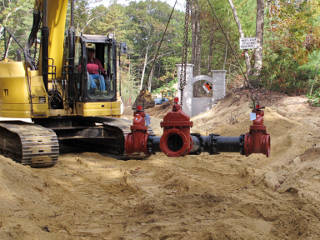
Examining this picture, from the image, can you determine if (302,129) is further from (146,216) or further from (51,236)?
(51,236)

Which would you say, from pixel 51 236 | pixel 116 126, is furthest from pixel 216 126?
pixel 51 236

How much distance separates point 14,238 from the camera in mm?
4055

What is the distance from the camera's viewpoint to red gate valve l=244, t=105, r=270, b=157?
566 centimetres

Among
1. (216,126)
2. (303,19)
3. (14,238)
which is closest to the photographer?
(14,238)

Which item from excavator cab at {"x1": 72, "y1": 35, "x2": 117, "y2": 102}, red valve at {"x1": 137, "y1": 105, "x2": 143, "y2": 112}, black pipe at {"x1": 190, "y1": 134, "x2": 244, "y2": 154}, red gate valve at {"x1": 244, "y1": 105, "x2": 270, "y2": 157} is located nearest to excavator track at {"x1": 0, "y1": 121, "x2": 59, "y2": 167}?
excavator cab at {"x1": 72, "y1": 35, "x2": 117, "y2": 102}

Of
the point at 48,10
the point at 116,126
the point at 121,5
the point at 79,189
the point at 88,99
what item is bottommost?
the point at 79,189

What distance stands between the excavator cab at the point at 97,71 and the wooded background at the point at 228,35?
5.88 feet

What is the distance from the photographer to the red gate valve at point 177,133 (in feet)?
18.3

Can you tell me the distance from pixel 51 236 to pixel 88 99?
197 inches

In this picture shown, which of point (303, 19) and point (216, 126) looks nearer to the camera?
point (216, 126)

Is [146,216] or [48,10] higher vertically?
[48,10]

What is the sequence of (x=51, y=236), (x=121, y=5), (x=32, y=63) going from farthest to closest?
(x=121, y=5) → (x=32, y=63) → (x=51, y=236)

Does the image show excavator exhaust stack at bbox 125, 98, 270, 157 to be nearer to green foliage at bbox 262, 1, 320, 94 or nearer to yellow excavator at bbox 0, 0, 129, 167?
yellow excavator at bbox 0, 0, 129, 167

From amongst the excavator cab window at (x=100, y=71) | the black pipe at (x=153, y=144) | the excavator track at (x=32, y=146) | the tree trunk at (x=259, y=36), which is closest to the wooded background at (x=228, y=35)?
the tree trunk at (x=259, y=36)
